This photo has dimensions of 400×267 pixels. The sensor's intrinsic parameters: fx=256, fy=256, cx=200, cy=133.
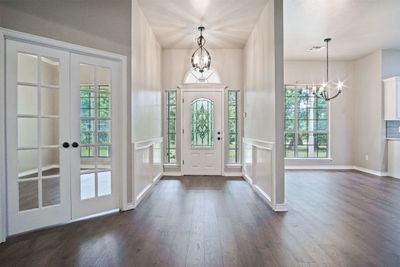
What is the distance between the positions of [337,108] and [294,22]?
354 centimetres

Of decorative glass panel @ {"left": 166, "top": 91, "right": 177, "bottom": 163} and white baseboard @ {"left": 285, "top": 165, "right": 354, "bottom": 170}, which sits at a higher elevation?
decorative glass panel @ {"left": 166, "top": 91, "right": 177, "bottom": 163}

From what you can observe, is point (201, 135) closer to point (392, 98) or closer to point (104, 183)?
point (104, 183)

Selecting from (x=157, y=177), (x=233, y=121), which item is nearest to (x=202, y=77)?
(x=233, y=121)

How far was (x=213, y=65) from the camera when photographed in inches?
242

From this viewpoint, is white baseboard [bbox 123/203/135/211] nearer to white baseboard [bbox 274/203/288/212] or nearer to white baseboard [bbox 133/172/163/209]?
white baseboard [bbox 133/172/163/209]

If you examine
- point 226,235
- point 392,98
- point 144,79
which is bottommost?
point 226,235

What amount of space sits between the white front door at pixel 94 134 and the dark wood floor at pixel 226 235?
0.30 meters

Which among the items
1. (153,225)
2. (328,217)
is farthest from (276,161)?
(153,225)

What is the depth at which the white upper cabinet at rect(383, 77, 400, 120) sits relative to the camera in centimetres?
577

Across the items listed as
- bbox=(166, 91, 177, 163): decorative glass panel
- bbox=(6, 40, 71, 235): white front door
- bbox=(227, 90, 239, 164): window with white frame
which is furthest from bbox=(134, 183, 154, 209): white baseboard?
bbox=(227, 90, 239, 164): window with white frame

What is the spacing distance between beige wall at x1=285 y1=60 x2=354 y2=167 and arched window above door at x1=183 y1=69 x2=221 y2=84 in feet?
7.32

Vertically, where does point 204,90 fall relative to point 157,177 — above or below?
above

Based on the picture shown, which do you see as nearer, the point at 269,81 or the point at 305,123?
the point at 269,81

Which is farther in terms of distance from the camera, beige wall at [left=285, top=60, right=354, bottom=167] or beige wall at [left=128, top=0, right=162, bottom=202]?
beige wall at [left=285, top=60, right=354, bottom=167]
